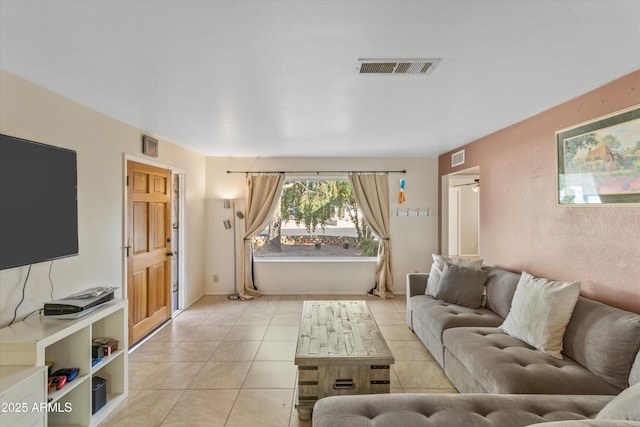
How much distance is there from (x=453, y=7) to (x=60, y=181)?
8.49 ft

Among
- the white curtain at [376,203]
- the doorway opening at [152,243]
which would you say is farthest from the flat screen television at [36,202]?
the white curtain at [376,203]

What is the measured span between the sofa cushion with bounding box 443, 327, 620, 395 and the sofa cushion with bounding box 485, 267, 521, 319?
47 cm

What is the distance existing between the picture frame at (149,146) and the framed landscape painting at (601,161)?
4.03 metres

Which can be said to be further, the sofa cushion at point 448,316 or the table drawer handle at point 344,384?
the sofa cushion at point 448,316

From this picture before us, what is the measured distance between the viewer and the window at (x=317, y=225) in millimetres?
5547

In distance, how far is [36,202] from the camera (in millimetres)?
1966

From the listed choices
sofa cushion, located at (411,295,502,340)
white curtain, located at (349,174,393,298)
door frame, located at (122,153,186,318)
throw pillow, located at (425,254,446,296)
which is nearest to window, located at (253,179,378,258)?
white curtain, located at (349,174,393,298)

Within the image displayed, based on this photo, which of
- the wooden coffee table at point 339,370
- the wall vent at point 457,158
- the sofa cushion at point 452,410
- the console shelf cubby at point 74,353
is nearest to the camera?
the sofa cushion at point 452,410

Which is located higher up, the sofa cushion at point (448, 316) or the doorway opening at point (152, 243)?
the doorway opening at point (152, 243)

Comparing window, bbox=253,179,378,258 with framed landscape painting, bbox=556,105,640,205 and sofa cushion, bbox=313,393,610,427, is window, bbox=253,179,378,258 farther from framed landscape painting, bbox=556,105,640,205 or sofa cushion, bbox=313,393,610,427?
sofa cushion, bbox=313,393,610,427

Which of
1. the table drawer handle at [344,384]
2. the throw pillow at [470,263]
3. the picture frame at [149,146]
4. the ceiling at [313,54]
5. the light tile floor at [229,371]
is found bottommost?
the light tile floor at [229,371]

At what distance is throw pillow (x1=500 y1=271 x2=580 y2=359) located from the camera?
7.19ft

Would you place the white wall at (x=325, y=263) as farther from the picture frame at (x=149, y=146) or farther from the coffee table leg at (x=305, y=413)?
the coffee table leg at (x=305, y=413)

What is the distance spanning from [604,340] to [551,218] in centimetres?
113
